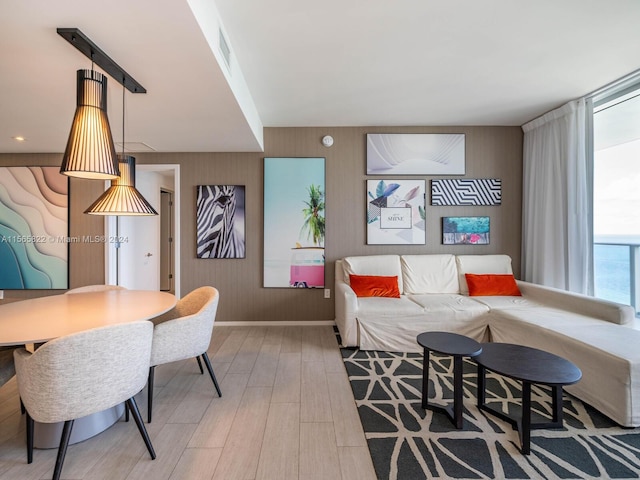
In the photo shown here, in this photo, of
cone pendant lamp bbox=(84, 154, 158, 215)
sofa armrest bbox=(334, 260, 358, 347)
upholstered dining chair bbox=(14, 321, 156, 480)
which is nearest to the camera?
upholstered dining chair bbox=(14, 321, 156, 480)

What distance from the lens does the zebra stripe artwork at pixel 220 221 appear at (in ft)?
12.5

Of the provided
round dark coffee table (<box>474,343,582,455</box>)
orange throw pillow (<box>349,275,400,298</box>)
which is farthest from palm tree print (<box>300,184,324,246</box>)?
round dark coffee table (<box>474,343,582,455</box>)

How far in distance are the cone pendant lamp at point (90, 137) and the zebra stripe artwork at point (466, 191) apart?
11.4ft

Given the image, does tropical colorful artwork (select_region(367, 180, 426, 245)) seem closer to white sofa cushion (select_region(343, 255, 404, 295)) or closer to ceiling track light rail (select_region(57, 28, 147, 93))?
white sofa cushion (select_region(343, 255, 404, 295))

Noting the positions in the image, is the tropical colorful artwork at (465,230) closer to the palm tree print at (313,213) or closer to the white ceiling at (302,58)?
the white ceiling at (302,58)

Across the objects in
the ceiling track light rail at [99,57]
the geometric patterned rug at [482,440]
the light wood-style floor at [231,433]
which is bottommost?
the light wood-style floor at [231,433]

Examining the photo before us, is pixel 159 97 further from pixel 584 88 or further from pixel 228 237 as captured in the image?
pixel 584 88

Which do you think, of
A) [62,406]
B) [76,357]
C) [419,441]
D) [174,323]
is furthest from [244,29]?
[419,441]

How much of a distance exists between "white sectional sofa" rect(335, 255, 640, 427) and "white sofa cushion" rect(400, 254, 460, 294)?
12mm

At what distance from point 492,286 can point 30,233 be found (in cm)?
591

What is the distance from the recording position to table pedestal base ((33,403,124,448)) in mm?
1652

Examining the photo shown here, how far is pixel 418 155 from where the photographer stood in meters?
3.81

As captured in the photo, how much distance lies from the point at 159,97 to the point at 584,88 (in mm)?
3937

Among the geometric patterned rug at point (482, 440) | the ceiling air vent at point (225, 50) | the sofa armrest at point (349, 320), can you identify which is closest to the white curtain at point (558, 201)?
the geometric patterned rug at point (482, 440)
